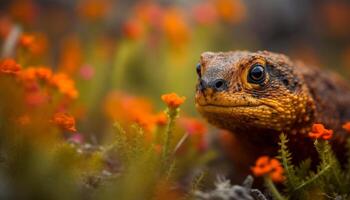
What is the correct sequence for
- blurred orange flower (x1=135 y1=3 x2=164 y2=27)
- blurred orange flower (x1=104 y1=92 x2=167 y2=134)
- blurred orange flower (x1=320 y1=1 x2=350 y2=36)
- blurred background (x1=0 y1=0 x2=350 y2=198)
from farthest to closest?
blurred orange flower (x1=320 y1=1 x2=350 y2=36) < blurred orange flower (x1=135 y1=3 x2=164 y2=27) < blurred background (x1=0 y1=0 x2=350 y2=198) < blurred orange flower (x1=104 y1=92 x2=167 y2=134)

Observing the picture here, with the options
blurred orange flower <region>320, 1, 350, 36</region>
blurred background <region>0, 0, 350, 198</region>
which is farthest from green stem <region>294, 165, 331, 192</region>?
blurred orange flower <region>320, 1, 350, 36</region>

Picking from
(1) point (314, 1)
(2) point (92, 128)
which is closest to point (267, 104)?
(2) point (92, 128)

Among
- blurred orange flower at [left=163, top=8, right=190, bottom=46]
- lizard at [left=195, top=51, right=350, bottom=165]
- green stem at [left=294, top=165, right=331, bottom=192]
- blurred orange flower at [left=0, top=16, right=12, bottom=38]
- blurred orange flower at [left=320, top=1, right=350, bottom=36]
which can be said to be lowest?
green stem at [left=294, top=165, right=331, bottom=192]

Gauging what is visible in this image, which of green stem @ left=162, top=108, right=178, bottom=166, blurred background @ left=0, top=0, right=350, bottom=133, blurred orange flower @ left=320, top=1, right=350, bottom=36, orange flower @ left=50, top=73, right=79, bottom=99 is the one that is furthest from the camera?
blurred orange flower @ left=320, top=1, right=350, bottom=36

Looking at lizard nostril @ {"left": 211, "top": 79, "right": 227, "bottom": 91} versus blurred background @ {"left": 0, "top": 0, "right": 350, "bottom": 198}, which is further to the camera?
blurred background @ {"left": 0, "top": 0, "right": 350, "bottom": 198}

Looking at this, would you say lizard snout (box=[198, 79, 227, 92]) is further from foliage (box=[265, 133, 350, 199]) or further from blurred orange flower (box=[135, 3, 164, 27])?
blurred orange flower (box=[135, 3, 164, 27])

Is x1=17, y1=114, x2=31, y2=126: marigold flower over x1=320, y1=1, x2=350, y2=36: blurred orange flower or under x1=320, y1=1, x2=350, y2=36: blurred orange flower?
under

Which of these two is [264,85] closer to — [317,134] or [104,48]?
[317,134]

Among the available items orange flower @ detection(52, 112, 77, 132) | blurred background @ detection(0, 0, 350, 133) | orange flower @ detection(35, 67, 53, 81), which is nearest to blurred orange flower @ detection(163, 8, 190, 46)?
blurred background @ detection(0, 0, 350, 133)
